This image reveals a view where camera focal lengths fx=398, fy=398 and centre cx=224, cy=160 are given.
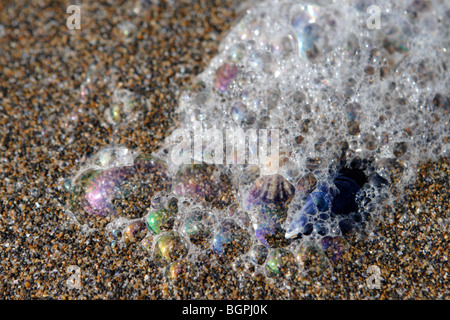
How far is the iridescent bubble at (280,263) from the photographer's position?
1.59 metres

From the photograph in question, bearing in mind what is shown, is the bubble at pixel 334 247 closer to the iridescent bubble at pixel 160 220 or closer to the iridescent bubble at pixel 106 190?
the iridescent bubble at pixel 160 220

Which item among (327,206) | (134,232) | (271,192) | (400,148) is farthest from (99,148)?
(400,148)

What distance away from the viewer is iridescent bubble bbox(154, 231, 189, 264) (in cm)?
162

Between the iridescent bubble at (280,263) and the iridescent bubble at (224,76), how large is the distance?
819 mm

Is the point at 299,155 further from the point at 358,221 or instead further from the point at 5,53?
the point at 5,53

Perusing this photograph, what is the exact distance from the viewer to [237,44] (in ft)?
6.70

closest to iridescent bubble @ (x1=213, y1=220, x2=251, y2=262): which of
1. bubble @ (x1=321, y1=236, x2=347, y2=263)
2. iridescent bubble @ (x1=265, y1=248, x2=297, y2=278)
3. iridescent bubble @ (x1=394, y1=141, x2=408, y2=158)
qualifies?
iridescent bubble @ (x1=265, y1=248, x2=297, y2=278)

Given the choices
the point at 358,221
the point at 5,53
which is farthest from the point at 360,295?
the point at 5,53

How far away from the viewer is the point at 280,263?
161 cm

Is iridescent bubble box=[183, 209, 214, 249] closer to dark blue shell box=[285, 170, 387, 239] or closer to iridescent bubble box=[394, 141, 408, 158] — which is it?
dark blue shell box=[285, 170, 387, 239]

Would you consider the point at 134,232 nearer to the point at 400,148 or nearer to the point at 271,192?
the point at 271,192

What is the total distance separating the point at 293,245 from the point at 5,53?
1749 millimetres

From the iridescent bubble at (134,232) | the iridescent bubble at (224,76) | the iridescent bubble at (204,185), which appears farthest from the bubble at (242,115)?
the iridescent bubble at (134,232)

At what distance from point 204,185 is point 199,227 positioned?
19 cm
